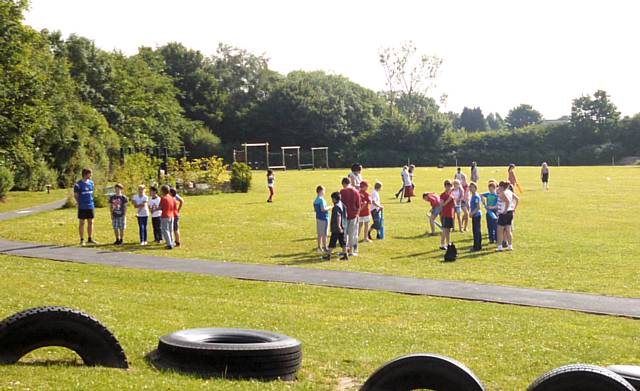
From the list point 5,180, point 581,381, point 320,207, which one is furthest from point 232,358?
point 5,180

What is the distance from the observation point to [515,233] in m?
24.4

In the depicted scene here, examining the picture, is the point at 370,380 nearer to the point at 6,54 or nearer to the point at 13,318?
the point at 13,318

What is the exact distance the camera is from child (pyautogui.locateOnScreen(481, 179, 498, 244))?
2125cm

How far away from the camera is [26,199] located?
4072 cm

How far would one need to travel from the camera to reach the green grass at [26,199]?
36188 millimetres

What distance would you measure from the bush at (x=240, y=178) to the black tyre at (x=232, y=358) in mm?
35188

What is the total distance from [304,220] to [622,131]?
72.2m

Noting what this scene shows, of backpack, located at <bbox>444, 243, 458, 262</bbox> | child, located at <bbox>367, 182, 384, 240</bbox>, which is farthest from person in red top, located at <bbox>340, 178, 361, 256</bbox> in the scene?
child, located at <bbox>367, 182, 384, 240</bbox>

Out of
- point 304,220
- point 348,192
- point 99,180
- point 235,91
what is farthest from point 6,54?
point 235,91

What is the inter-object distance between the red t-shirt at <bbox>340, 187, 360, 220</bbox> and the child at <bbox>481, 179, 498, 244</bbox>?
4008 mm

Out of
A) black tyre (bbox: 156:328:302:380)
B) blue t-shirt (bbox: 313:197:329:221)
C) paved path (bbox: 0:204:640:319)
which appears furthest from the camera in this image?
blue t-shirt (bbox: 313:197:329:221)

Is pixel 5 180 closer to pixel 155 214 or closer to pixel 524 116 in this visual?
pixel 155 214

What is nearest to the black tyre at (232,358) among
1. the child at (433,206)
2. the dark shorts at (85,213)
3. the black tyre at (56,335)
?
the black tyre at (56,335)

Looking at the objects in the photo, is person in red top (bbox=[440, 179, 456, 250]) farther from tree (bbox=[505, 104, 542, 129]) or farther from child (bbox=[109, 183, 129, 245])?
tree (bbox=[505, 104, 542, 129])
